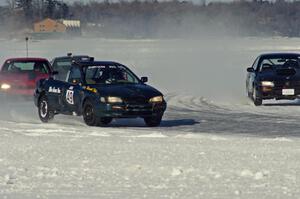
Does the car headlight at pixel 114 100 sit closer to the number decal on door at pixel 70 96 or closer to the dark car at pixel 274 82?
the number decal on door at pixel 70 96

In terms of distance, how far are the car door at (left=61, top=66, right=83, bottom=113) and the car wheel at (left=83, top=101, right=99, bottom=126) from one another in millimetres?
288

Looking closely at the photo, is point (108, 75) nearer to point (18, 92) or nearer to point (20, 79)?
point (18, 92)

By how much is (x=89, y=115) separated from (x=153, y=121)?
1376 millimetres

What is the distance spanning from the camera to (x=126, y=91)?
17.7 metres

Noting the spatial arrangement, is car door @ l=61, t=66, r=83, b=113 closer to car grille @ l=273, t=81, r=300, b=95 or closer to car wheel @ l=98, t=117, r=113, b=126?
car wheel @ l=98, t=117, r=113, b=126

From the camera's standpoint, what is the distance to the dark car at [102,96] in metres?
17.6

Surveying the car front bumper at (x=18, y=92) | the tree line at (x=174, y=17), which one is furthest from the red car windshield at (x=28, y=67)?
the tree line at (x=174, y=17)

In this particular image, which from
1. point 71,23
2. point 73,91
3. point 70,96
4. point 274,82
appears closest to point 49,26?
point 71,23

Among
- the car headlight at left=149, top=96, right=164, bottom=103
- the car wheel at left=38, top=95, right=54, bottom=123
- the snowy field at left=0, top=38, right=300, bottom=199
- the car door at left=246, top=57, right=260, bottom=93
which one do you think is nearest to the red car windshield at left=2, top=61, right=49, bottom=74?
the snowy field at left=0, top=38, right=300, bottom=199

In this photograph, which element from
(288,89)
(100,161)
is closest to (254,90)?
(288,89)

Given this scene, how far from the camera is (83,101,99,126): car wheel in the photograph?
58.4 feet

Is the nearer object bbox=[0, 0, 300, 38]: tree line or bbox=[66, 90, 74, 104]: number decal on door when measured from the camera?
bbox=[66, 90, 74, 104]: number decal on door

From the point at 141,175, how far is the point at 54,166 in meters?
1.36

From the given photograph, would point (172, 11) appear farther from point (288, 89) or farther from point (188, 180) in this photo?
point (188, 180)
